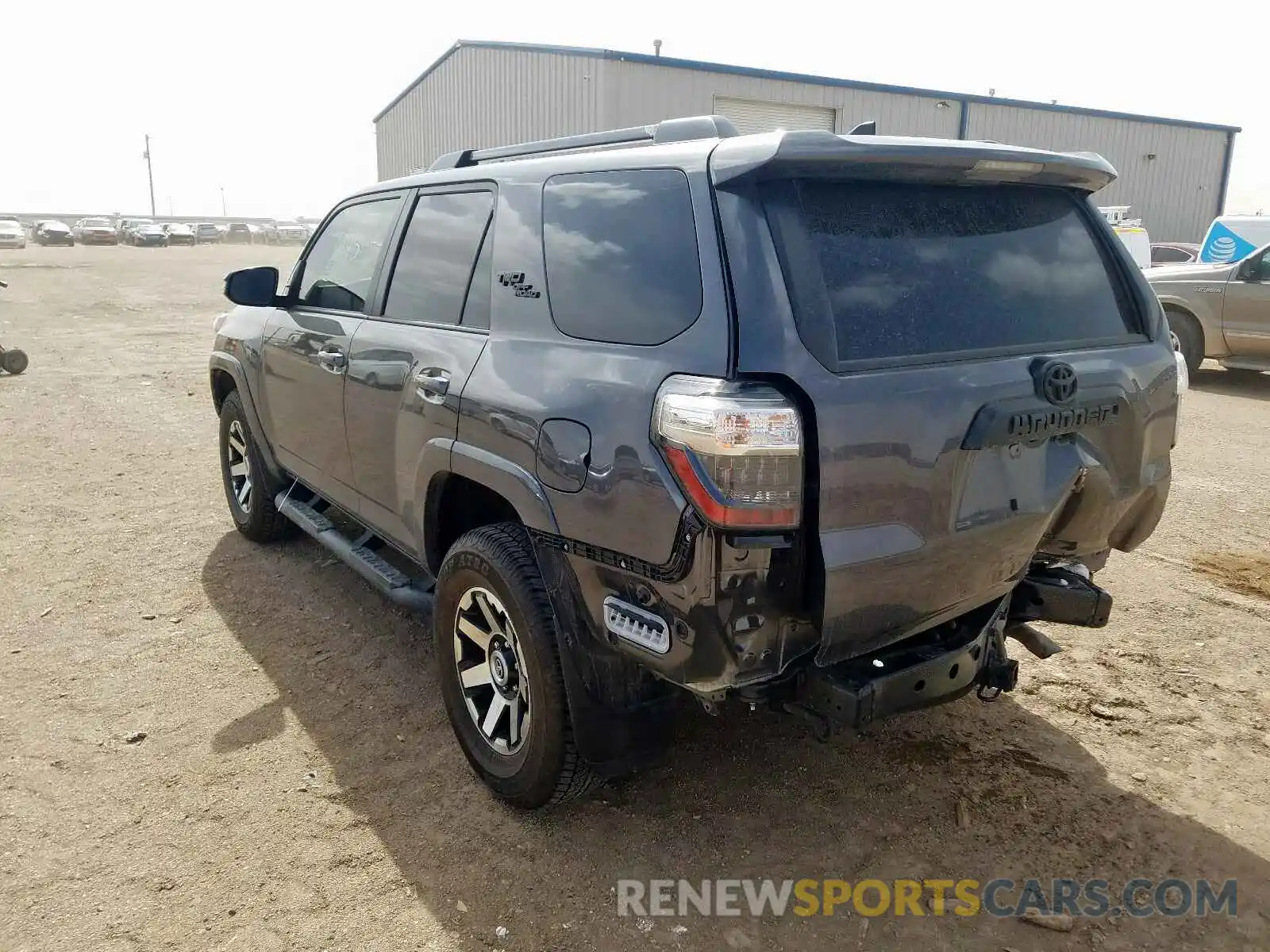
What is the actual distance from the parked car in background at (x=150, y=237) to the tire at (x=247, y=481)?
177 ft

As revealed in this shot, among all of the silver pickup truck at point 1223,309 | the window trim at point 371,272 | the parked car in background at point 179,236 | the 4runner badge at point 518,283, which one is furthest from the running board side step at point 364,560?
the parked car in background at point 179,236

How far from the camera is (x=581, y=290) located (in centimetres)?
271

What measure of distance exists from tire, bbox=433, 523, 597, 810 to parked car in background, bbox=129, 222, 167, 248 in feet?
186

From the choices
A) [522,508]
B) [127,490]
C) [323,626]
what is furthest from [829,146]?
[127,490]

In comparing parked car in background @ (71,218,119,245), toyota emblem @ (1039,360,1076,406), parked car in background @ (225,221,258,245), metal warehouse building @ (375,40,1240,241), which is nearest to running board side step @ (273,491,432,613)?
toyota emblem @ (1039,360,1076,406)

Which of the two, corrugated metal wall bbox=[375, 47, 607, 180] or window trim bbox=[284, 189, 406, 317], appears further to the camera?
corrugated metal wall bbox=[375, 47, 607, 180]

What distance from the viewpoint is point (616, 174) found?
269cm

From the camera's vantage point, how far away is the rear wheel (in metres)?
Answer: 11.0

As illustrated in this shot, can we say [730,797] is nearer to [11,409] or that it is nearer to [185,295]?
[11,409]

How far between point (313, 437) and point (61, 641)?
1418 millimetres

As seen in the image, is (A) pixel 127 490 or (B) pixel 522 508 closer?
(B) pixel 522 508

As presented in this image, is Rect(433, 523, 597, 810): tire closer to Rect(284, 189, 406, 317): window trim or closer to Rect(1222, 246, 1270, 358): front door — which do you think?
Rect(284, 189, 406, 317): window trim

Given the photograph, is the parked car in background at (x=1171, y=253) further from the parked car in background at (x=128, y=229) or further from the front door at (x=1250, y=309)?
the parked car in background at (x=128, y=229)

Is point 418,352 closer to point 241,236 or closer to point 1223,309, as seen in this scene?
point 1223,309
